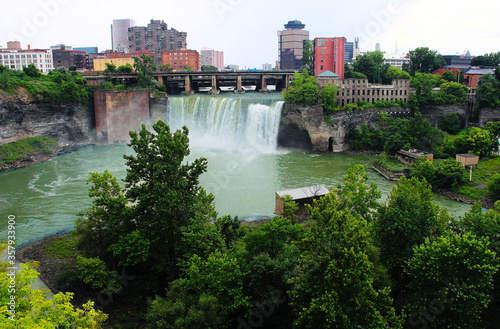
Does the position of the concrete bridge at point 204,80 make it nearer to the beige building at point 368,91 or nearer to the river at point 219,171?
the river at point 219,171

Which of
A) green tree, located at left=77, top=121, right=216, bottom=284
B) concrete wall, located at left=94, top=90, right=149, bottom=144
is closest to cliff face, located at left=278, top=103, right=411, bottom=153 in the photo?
concrete wall, located at left=94, top=90, right=149, bottom=144

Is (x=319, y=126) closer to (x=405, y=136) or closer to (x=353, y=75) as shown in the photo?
(x=405, y=136)

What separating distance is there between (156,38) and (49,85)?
82655mm

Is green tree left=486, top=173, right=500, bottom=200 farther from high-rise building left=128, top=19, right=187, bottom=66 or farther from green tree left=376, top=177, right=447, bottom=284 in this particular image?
high-rise building left=128, top=19, right=187, bottom=66

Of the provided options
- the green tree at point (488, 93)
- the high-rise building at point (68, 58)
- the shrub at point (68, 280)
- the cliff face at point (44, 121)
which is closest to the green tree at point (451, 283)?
the shrub at point (68, 280)

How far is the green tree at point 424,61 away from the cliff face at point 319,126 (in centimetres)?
2475

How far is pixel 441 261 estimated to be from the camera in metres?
17.2

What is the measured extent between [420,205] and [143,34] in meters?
129

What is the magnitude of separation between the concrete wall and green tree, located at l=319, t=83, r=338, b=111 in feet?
83.9

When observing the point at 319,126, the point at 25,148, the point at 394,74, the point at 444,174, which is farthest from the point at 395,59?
the point at 25,148

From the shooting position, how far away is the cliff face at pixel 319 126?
53.6m

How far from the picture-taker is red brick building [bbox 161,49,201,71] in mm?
112688

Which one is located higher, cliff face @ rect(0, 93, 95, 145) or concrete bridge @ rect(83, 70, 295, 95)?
concrete bridge @ rect(83, 70, 295, 95)

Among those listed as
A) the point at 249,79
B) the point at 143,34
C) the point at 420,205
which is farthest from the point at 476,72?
the point at 143,34
